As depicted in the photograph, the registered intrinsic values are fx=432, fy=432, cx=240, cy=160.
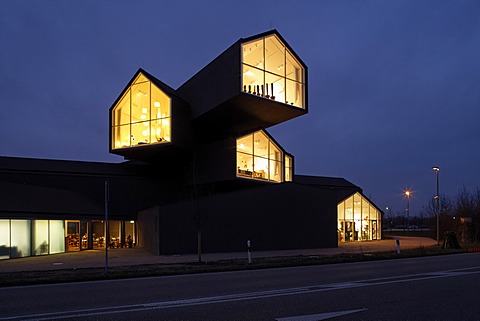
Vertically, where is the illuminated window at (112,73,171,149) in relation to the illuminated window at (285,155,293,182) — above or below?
above

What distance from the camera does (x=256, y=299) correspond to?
8.72 meters

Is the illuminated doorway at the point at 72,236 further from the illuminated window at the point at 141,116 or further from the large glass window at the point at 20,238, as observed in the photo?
the illuminated window at the point at 141,116

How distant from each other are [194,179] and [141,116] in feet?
23.1

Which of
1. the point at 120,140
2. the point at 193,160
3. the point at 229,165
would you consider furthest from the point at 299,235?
the point at 120,140

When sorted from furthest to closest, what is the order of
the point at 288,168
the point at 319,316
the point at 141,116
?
the point at 288,168, the point at 141,116, the point at 319,316

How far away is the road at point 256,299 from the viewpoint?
7.29 m

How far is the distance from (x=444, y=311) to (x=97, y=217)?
2536 cm

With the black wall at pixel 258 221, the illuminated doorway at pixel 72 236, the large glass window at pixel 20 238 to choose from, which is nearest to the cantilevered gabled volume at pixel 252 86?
the black wall at pixel 258 221

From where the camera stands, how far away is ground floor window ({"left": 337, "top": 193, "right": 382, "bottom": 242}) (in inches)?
1502

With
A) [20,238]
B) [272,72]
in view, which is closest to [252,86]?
[272,72]

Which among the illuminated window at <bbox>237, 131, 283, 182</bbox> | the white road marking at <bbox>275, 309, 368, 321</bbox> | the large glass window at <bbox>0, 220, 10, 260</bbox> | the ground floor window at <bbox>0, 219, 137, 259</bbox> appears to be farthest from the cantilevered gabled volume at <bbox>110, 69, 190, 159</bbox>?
the white road marking at <bbox>275, 309, 368, 321</bbox>

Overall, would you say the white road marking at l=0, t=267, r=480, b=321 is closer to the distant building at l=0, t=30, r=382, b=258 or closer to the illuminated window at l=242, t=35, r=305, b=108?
the distant building at l=0, t=30, r=382, b=258

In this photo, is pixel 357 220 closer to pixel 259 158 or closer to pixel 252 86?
pixel 259 158

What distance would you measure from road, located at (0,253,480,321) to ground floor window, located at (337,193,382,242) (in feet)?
84.2
